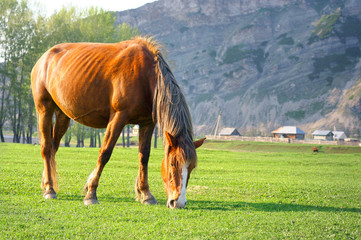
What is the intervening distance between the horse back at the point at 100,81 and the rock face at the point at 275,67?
4282 inches

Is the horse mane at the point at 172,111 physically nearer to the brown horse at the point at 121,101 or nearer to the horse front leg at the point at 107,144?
the brown horse at the point at 121,101

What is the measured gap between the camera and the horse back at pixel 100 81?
299 inches

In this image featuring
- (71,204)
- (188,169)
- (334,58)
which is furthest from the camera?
(334,58)

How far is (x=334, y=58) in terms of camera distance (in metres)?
146

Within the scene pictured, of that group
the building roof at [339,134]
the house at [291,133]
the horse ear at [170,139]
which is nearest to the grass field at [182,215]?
the horse ear at [170,139]

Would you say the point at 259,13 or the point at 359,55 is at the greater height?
the point at 259,13

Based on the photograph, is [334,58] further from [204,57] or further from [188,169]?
[188,169]

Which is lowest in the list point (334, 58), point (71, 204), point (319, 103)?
point (71, 204)

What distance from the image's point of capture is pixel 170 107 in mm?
7070

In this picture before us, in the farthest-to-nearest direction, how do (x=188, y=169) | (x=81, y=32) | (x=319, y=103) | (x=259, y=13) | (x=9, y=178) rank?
(x=259, y=13) → (x=319, y=103) → (x=81, y=32) → (x=9, y=178) → (x=188, y=169)

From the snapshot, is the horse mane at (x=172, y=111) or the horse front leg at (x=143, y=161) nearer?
the horse mane at (x=172, y=111)

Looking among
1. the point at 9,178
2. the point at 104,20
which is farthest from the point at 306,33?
the point at 9,178

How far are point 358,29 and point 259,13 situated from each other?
→ 2214 inches

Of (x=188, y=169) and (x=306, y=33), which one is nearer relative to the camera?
(x=188, y=169)
